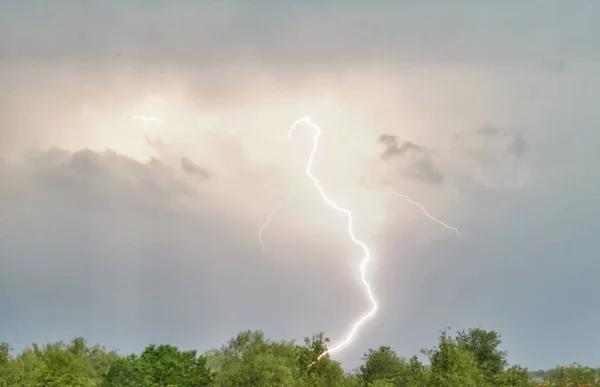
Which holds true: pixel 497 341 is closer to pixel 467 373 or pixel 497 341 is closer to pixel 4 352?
pixel 467 373

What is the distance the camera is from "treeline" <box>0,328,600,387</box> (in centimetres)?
5122

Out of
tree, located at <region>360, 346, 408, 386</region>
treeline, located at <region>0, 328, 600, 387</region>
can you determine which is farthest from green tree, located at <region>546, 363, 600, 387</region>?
tree, located at <region>360, 346, 408, 386</region>

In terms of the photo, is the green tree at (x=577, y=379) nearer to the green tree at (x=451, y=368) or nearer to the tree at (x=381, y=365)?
the green tree at (x=451, y=368)

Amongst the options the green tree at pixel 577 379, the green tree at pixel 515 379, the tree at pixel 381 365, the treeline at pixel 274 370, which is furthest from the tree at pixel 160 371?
the green tree at pixel 577 379

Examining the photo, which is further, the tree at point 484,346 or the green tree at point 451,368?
the tree at point 484,346

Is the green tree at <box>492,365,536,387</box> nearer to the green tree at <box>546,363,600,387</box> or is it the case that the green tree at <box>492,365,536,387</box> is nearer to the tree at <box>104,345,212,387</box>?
the green tree at <box>546,363,600,387</box>

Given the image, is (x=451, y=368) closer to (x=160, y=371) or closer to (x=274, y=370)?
(x=274, y=370)

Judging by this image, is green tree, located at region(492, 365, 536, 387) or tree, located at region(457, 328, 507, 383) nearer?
green tree, located at region(492, 365, 536, 387)

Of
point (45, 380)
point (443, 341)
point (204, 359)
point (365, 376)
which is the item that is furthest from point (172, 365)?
point (443, 341)

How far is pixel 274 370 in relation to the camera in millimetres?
55844

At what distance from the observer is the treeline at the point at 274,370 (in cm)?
5122

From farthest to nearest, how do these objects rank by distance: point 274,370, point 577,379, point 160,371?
1. point 160,371
2. point 274,370
3. point 577,379

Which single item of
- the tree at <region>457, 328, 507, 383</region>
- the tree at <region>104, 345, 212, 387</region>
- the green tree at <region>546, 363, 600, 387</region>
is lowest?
the green tree at <region>546, 363, 600, 387</region>

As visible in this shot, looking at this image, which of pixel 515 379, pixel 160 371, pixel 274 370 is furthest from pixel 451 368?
pixel 160 371
